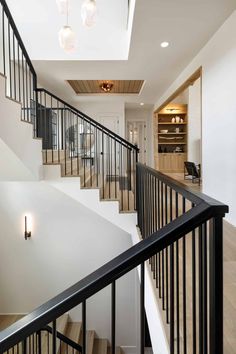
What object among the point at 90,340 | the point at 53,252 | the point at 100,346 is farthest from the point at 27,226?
the point at 100,346

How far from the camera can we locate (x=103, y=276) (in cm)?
96

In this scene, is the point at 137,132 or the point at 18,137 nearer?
the point at 18,137

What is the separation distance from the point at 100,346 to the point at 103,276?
582 centimetres

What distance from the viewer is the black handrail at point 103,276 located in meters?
0.91

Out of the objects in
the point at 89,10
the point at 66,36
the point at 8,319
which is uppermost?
the point at 89,10

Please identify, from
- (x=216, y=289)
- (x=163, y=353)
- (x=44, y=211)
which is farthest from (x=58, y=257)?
(x=216, y=289)

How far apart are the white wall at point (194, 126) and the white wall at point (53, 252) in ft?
17.4

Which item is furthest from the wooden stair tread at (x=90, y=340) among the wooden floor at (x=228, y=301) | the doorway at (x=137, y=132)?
the doorway at (x=137, y=132)

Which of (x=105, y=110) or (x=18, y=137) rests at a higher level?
(x=105, y=110)

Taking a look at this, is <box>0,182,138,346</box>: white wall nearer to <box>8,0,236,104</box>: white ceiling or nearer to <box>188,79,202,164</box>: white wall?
<box>8,0,236,104</box>: white ceiling

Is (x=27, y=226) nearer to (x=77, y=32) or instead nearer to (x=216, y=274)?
(x=77, y=32)

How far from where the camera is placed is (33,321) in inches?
36.1

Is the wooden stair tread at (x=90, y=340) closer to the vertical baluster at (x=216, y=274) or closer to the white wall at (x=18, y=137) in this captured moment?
the white wall at (x=18, y=137)

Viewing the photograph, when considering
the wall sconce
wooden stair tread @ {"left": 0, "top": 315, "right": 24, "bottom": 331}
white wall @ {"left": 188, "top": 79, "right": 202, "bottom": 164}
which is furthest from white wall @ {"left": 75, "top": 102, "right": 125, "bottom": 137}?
wooden stair tread @ {"left": 0, "top": 315, "right": 24, "bottom": 331}
